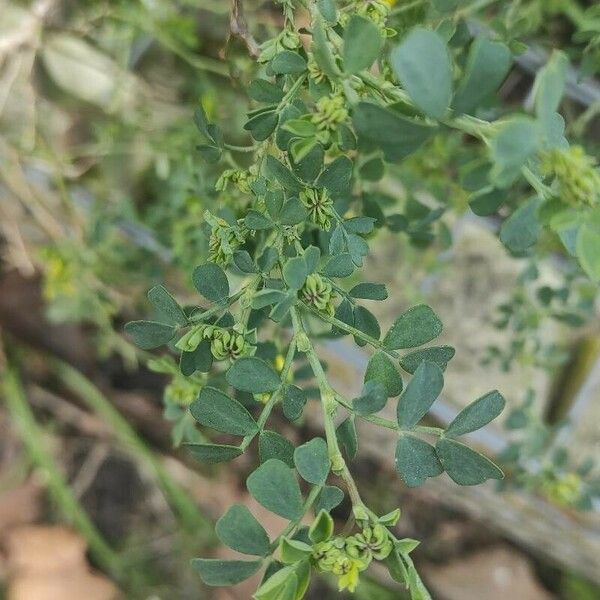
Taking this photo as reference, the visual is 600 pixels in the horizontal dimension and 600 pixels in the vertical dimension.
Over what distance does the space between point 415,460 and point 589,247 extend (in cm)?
15

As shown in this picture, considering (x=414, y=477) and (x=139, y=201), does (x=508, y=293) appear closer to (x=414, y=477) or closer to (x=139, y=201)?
(x=139, y=201)

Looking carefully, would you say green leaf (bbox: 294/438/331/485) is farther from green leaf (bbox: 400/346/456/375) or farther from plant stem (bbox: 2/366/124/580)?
plant stem (bbox: 2/366/124/580)

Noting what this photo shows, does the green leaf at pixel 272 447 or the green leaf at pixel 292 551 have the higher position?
the green leaf at pixel 292 551

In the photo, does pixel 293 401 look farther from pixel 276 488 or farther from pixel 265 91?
pixel 265 91

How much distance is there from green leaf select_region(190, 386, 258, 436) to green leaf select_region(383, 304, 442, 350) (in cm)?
Result: 9

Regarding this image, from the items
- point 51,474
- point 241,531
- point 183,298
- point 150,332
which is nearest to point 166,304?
point 150,332

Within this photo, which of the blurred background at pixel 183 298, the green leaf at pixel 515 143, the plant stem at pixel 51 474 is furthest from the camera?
the plant stem at pixel 51 474

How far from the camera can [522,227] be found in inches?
13.6

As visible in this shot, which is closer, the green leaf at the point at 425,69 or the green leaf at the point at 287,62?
the green leaf at the point at 425,69

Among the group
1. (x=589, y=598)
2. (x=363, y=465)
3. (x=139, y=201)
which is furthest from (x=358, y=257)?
(x=589, y=598)

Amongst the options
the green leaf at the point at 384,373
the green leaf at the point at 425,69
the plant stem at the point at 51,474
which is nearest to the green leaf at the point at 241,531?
the green leaf at the point at 384,373

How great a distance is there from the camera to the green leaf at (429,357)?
0.42 metres

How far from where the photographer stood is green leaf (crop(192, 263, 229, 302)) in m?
0.40

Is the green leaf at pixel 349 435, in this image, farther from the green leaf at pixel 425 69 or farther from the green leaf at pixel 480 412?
the green leaf at pixel 425 69
